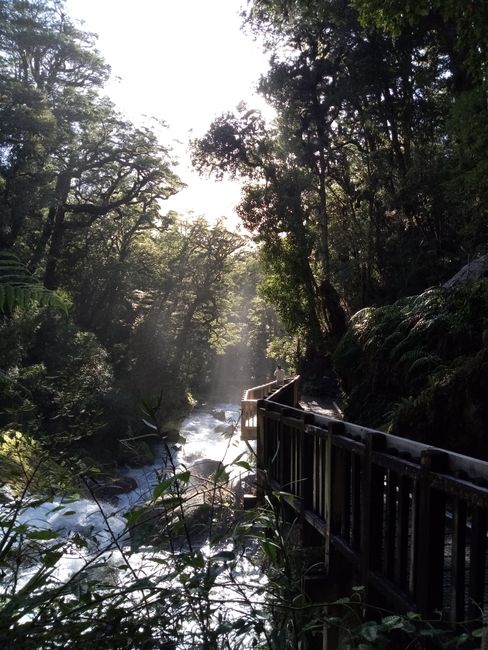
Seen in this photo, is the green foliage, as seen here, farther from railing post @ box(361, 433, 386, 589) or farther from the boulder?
railing post @ box(361, 433, 386, 589)

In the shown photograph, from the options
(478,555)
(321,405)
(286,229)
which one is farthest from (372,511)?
(286,229)

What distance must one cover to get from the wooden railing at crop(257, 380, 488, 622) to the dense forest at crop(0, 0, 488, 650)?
4.84ft

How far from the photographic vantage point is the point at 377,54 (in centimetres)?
1912

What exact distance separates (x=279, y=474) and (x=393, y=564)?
318 centimetres

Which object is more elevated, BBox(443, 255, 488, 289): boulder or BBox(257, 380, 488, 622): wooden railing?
BBox(443, 255, 488, 289): boulder

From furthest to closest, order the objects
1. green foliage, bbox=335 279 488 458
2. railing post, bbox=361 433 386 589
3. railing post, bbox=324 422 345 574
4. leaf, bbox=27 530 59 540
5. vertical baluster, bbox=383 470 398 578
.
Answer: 1. green foliage, bbox=335 279 488 458
2. railing post, bbox=324 422 345 574
3. railing post, bbox=361 433 386 589
4. vertical baluster, bbox=383 470 398 578
5. leaf, bbox=27 530 59 540

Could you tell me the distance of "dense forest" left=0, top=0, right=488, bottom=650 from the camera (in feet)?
28.1

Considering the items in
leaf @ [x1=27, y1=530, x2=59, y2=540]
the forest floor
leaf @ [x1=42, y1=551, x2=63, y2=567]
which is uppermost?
leaf @ [x1=27, y1=530, x2=59, y2=540]

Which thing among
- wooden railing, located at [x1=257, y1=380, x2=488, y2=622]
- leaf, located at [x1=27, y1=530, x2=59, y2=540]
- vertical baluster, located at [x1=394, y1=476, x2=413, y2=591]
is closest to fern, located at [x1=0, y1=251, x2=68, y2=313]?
leaf, located at [x1=27, y1=530, x2=59, y2=540]

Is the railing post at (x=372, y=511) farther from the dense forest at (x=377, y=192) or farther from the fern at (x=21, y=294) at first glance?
the dense forest at (x=377, y=192)

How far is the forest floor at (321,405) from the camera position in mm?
16016

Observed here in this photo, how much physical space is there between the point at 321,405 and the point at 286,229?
8171mm

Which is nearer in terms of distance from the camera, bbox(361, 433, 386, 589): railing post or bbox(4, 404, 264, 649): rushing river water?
bbox(4, 404, 264, 649): rushing river water

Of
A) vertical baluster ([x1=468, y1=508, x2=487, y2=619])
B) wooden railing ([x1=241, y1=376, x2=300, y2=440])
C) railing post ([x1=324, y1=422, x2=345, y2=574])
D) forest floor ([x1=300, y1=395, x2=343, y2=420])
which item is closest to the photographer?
vertical baluster ([x1=468, y1=508, x2=487, y2=619])
